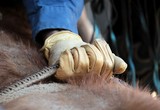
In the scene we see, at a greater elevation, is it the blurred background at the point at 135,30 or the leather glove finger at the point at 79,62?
the leather glove finger at the point at 79,62

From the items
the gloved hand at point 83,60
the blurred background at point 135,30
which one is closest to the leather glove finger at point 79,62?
the gloved hand at point 83,60

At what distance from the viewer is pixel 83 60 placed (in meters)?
0.66

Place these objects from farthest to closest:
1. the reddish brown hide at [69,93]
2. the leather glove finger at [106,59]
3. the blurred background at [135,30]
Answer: the blurred background at [135,30] < the leather glove finger at [106,59] < the reddish brown hide at [69,93]

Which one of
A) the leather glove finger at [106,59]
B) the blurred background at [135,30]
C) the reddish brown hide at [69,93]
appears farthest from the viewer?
the blurred background at [135,30]

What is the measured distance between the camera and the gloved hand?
0.65 meters

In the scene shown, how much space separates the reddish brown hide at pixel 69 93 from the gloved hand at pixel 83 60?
→ 0.02 metres

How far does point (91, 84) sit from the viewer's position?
24.5 inches

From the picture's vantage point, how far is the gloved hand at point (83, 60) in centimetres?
65

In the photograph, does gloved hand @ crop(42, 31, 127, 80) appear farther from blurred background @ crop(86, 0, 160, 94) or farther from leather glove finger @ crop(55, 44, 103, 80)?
blurred background @ crop(86, 0, 160, 94)

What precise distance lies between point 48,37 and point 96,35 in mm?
532

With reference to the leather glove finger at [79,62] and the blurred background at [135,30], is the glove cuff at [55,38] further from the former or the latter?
the blurred background at [135,30]

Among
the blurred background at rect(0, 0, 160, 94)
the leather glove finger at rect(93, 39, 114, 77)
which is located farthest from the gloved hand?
the blurred background at rect(0, 0, 160, 94)

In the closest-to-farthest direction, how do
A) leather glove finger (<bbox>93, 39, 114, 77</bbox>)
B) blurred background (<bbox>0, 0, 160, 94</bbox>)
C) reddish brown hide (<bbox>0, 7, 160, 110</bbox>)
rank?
reddish brown hide (<bbox>0, 7, 160, 110</bbox>), leather glove finger (<bbox>93, 39, 114, 77</bbox>), blurred background (<bbox>0, 0, 160, 94</bbox>)

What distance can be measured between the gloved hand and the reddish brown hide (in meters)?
0.02
